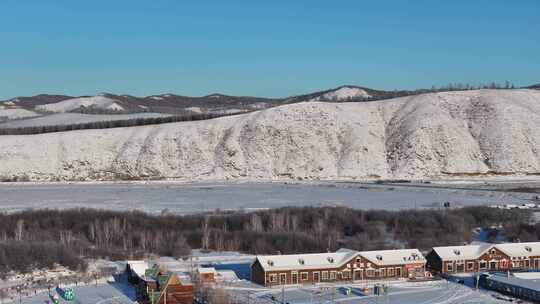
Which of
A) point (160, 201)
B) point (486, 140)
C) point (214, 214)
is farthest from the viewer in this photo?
point (486, 140)

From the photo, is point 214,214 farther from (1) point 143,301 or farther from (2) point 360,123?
(2) point 360,123

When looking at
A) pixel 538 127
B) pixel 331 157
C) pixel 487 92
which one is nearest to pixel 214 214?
pixel 331 157

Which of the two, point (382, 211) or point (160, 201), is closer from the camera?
point (382, 211)

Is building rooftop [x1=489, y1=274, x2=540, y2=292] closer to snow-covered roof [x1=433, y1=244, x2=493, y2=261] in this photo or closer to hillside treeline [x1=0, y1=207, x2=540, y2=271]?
snow-covered roof [x1=433, y1=244, x2=493, y2=261]

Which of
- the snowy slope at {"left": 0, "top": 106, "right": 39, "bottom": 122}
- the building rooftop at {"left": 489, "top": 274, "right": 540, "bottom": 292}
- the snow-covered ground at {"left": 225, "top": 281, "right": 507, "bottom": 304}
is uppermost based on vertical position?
the snowy slope at {"left": 0, "top": 106, "right": 39, "bottom": 122}

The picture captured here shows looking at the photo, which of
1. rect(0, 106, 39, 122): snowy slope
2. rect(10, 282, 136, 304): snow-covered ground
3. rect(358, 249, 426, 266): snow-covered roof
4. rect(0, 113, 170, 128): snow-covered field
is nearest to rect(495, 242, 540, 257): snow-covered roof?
rect(358, 249, 426, 266): snow-covered roof

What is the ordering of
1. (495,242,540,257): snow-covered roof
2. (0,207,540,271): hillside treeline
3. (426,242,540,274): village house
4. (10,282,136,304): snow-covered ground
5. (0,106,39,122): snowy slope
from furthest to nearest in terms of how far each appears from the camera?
(0,106,39,122): snowy slope < (0,207,540,271): hillside treeline < (495,242,540,257): snow-covered roof < (426,242,540,274): village house < (10,282,136,304): snow-covered ground
